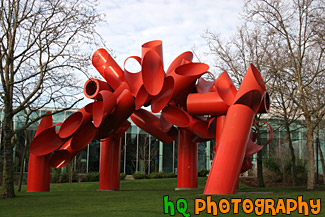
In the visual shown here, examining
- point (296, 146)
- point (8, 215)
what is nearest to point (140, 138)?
point (296, 146)

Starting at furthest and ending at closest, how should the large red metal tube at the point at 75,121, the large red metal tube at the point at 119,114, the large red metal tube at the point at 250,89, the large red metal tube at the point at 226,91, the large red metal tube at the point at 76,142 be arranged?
the large red metal tube at the point at 76,142, the large red metal tube at the point at 75,121, the large red metal tube at the point at 119,114, the large red metal tube at the point at 226,91, the large red metal tube at the point at 250,89

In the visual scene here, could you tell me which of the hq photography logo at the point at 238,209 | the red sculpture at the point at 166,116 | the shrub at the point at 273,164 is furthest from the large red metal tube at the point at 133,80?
the shrub at the point at 273,164

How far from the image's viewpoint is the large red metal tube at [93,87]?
12.4 m

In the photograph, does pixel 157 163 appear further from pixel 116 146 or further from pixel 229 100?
pixel 229 100

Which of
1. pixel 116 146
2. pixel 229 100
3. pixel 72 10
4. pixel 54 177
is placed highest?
pixel 72 10

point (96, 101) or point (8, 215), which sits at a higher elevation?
point (96, 101)

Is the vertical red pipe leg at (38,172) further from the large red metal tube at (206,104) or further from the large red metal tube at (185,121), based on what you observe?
the large red metal tube at (206,104)

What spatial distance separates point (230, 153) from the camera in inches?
398

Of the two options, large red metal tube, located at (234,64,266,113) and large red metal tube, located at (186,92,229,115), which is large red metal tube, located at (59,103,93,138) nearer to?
large red metal tube, located at (186,92,229,115)

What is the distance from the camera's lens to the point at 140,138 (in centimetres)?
2983

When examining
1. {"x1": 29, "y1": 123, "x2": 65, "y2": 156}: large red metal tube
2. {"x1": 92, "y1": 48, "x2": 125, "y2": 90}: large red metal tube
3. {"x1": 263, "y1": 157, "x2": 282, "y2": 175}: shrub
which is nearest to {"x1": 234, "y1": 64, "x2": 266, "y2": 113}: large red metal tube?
{"x1": 92, "y1": 48, "x2": 125, "y2": 90}: large red metal tube

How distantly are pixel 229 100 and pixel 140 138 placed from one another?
1907 cm

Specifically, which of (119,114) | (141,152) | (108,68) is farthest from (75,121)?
(141,152)

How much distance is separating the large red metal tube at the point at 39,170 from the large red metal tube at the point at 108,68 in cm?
282
